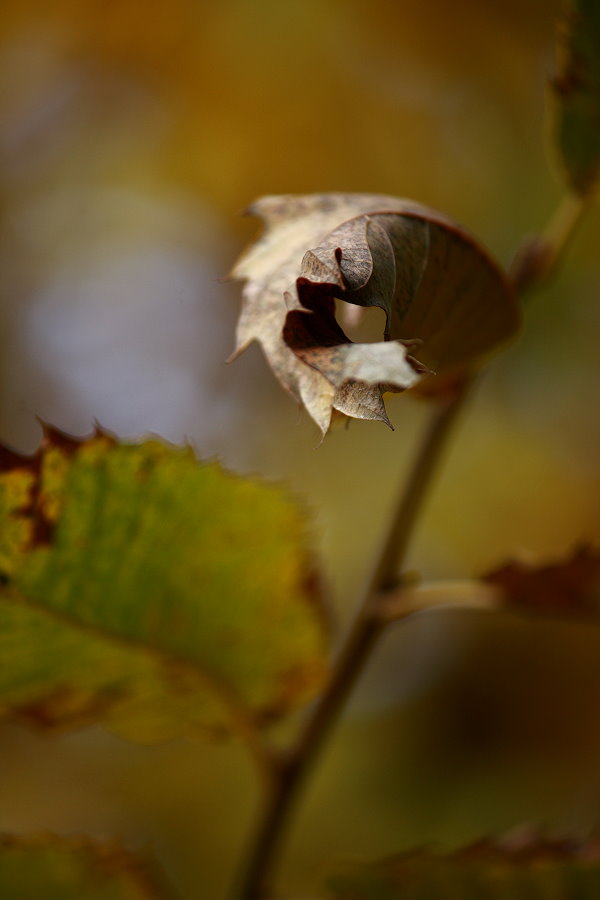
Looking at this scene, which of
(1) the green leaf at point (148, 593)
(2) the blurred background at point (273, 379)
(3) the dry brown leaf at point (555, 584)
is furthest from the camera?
(2) the blurred background at point (273, 379)

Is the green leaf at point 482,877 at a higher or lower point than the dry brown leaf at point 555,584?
lower

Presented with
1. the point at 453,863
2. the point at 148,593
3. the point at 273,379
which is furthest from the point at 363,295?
the point at 273,379

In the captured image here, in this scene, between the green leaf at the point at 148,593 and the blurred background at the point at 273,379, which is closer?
the green leaf at the point at 148,593

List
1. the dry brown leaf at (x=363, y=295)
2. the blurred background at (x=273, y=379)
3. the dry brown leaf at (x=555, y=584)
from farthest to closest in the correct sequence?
the blurred background at (x=273, y=379) → the dry brown leaf at (x=555, y=584) → the dry brown leaf at (x=363, y=295)

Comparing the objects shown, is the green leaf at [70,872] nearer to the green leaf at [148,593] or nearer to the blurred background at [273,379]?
the green leaf at [148,593]

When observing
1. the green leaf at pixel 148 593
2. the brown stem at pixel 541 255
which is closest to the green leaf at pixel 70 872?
Answer: the green leaf at pixel 148 593

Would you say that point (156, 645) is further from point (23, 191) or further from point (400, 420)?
point (23, 191)
